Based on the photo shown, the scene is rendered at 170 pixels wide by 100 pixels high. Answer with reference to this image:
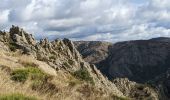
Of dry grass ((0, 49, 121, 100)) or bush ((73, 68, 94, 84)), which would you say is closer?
dry grass ((0, 49, 121, 100))

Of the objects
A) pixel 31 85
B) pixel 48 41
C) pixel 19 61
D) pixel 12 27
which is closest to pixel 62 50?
pixel 48 41

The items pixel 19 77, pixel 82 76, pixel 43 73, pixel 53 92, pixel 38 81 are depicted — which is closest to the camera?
pixel 53 92

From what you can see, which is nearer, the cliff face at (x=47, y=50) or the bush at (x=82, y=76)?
the cliff face at (x=47, y=50)

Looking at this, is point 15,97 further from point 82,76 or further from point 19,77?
point 82,76

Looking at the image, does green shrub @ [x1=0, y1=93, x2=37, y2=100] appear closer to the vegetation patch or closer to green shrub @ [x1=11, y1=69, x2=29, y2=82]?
the vegetation patch

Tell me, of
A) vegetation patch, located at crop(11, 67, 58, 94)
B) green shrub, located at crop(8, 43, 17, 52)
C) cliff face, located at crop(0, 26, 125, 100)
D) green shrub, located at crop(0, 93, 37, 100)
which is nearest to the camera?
green shrub, located at crop(0, 93, 37, 100)

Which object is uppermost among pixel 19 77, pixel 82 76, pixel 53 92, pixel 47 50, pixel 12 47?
pixel 19 77

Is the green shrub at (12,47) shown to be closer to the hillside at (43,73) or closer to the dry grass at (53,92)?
the hillside at (43,73)

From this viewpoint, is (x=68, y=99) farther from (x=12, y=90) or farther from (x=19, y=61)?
(x=19, y=61)

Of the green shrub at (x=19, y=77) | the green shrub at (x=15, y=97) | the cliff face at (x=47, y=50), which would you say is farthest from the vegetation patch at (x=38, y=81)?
the cliff face at (x=47, y=50)

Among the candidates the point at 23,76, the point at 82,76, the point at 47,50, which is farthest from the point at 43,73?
the point at 47,50

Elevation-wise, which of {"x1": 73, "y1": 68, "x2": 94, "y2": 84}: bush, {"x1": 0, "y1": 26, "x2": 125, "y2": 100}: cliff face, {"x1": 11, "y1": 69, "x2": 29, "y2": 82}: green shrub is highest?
{"x1": 11, "y1": 69, "x2": 29, "y2": 82}: green shrub

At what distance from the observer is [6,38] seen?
75062 millimetres

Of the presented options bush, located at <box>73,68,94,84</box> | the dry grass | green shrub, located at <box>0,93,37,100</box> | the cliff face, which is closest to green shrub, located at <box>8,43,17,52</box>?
the cliff face
